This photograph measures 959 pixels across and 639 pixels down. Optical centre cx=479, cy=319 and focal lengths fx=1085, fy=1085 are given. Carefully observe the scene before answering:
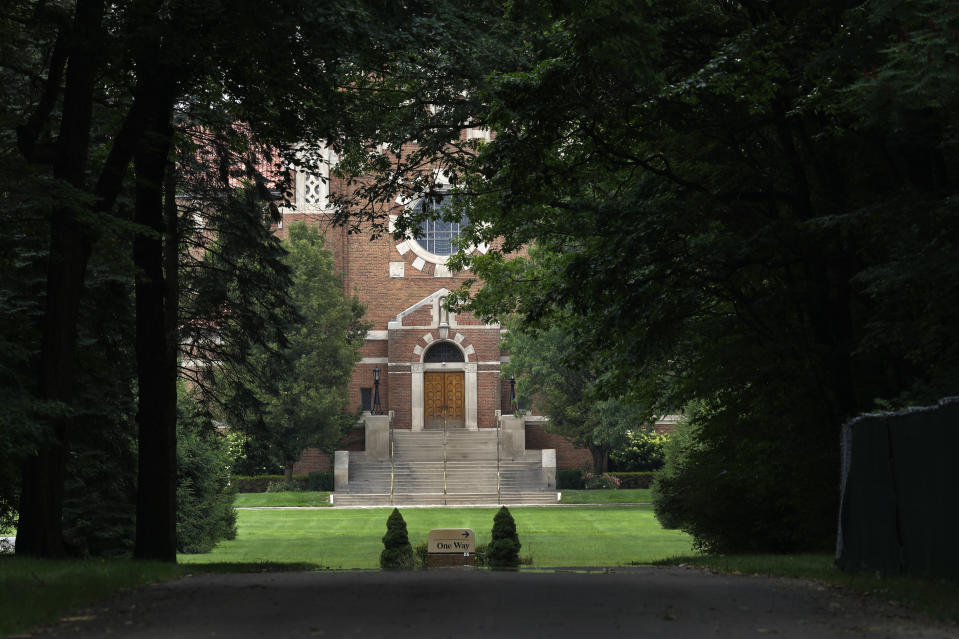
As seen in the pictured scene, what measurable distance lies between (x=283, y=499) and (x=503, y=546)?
21262 millimetres

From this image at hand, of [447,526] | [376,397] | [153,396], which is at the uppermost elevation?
[376,397]

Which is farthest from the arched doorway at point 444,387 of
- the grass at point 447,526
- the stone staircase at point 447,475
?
the grass at point 447,526

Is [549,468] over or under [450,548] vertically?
over

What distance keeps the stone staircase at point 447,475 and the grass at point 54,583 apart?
2433 centimetres

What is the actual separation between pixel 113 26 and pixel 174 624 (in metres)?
8.40

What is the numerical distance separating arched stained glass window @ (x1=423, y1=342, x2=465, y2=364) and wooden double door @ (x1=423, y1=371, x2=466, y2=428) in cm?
55

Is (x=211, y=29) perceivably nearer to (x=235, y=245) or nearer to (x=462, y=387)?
(x=235, y=245)

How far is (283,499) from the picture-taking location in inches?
1529

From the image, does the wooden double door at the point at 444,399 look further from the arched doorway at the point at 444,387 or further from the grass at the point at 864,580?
the grass at the point at 864,580

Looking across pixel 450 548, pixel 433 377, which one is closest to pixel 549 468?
pixel 433 377

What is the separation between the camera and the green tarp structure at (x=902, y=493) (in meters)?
8.86

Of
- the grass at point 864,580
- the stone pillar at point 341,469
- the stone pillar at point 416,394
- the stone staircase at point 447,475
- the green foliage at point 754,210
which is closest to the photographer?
the grass at point 864,580

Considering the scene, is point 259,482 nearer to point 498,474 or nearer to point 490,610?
point 498,474

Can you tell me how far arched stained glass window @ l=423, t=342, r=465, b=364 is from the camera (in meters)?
45.2
